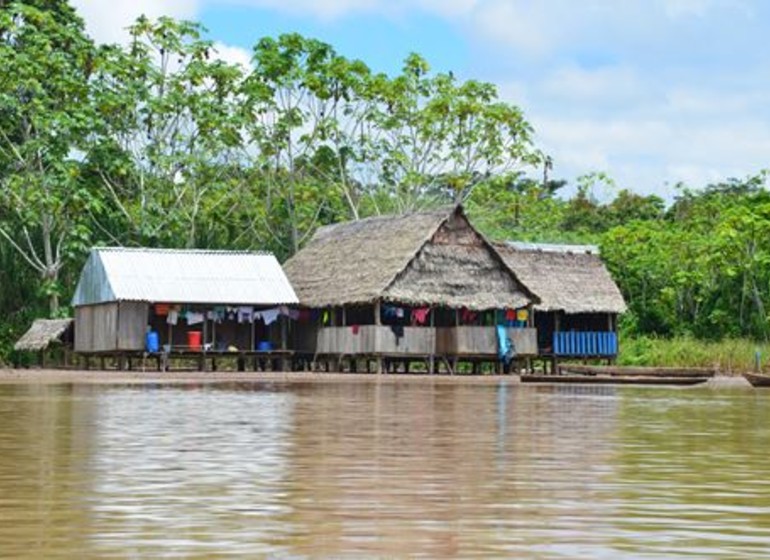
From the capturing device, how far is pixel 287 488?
7.16 m

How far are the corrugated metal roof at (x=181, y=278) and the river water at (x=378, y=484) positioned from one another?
19.5 metres

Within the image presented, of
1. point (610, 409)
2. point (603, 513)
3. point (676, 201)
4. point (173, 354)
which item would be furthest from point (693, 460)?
point (676, 201)

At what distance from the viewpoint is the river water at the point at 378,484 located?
5.30 m

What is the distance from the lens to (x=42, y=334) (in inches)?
1426

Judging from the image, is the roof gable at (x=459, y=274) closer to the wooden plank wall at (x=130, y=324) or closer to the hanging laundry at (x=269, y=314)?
the hanging laundry at (x=269, y=314)

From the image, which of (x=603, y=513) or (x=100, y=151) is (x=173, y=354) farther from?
(x=603, y=513)

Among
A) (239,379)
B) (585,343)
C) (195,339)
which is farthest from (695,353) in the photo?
(239,379)

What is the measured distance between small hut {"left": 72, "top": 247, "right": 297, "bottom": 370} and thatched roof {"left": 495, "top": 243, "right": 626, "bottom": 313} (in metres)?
6.88

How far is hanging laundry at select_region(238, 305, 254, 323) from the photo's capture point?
35.8m

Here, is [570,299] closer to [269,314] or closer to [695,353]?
[695,353]

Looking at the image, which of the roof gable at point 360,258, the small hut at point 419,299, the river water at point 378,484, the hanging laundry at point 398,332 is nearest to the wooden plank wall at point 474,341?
the small hut at point 419,299

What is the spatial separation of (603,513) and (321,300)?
30.2 metres

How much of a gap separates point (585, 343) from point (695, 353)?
12.6 feet

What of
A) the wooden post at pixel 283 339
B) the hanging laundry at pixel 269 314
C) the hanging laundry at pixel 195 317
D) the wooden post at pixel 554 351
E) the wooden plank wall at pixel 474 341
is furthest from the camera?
the wooden post at pixel 554 351
